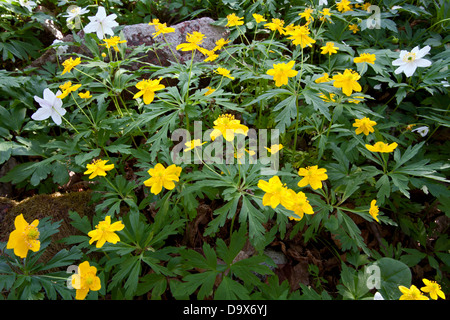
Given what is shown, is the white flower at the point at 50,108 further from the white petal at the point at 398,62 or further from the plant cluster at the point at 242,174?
the white petal at the point at 398,62

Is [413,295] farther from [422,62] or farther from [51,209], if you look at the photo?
[51,209]

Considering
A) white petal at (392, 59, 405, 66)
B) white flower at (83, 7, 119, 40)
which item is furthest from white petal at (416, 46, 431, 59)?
white flower at (83, 7, 119, 40)

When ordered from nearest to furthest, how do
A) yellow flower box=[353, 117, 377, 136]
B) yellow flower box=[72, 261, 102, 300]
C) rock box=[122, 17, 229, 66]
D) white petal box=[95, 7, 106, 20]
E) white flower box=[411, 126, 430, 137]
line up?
1. yellow flower box=[72, 261, 102, 300]
2. yellow flower box=[353, 117, 377, 136]
3. white flower box=[411, 126, 430, 137]
4. white petal box=[95, 7, 106, 20]
5. rock box=[122, 17, 229, 66]

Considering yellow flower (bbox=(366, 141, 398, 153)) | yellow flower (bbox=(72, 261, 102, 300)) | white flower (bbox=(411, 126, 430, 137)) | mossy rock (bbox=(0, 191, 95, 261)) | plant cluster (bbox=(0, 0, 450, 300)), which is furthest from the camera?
white flower (bbox=(411, 126, 430, 137))

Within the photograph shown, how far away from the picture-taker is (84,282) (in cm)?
144

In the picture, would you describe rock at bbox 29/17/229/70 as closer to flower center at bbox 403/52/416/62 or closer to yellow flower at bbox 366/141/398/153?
flower center at bbox 403/52/416/62

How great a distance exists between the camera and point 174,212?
1846 millimetres

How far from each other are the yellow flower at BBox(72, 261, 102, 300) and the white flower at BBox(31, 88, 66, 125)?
114 cm

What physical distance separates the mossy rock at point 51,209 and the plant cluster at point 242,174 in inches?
3.6

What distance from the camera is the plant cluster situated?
5.12 feet

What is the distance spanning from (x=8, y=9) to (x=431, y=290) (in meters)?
4.46

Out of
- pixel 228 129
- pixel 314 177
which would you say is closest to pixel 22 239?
pixel 228 129

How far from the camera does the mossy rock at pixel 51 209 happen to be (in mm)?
2051
